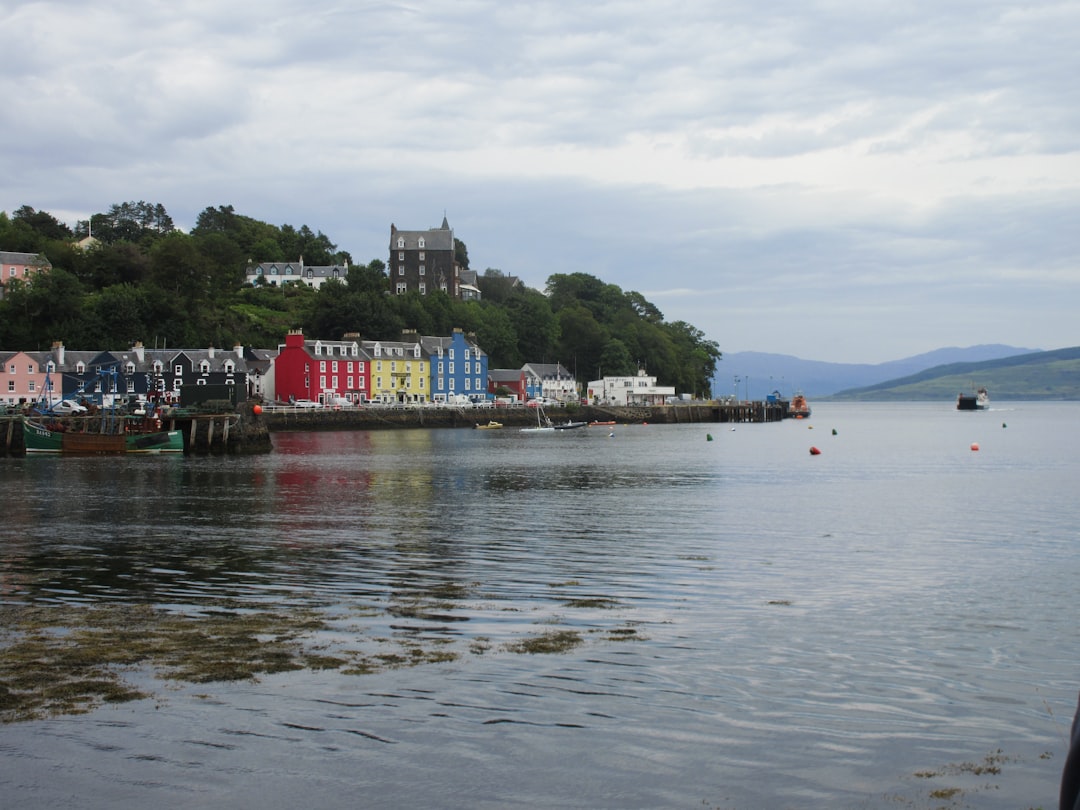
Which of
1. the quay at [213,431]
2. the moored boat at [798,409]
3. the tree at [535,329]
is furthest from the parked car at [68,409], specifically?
the moored boat at [798,409]

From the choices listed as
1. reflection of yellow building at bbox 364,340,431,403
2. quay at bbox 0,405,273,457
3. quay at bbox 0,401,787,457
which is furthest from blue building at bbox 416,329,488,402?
quay at bbox 0,405,273,457

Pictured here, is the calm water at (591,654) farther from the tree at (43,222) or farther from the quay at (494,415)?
the tree at (43,222)

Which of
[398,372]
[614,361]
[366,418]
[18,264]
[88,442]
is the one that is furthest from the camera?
[614,361]

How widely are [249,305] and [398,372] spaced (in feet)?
78.8

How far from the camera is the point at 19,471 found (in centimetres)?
5225

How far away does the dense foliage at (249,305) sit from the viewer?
112 m

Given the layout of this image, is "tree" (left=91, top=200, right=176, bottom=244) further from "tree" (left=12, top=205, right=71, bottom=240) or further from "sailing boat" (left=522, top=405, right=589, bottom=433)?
"sailing boat" (left=522, top=405, right=589, bottom=433)

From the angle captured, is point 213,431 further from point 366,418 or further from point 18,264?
point 18,264

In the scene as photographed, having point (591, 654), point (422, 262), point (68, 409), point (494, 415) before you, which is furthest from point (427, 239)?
point (591, 654)

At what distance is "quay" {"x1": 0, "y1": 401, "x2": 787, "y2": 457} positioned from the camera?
69625mm

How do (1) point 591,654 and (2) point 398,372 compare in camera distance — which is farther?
(2) point 398,372

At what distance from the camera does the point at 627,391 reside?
15900 cm

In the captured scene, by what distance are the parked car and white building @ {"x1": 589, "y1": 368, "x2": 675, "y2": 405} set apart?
8225 centimetres

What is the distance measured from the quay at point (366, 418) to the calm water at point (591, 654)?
33.2 meters
